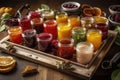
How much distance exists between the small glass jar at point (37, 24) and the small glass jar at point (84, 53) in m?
0.34

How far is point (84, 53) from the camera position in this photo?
54.1 inches

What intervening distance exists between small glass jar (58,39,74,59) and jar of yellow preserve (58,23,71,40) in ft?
0.41

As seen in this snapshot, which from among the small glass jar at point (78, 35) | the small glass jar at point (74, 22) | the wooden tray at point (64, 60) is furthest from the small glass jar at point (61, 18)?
the wooden tray at point (64, 60)

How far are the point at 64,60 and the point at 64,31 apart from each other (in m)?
0.22

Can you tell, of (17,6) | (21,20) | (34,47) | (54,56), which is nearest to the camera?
(54,56)

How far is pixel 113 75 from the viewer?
1.32m

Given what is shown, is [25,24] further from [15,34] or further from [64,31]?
[64,31]

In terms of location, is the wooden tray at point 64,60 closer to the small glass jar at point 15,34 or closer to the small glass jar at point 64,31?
the small glass jar at point 15,34

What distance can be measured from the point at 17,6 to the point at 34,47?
2.48ft

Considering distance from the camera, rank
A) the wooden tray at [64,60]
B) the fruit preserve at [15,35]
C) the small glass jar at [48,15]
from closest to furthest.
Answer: the wooden tray at [64,60] < the fruit preserve at [15,35] < the small glass jar at [48,15]

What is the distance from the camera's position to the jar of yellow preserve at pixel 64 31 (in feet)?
5.15

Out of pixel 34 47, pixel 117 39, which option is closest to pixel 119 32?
pixel 117 39

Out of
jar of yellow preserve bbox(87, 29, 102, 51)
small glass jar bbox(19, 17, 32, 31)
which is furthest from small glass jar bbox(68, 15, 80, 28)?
small glass jar bbox(19, 17, 32, 31)

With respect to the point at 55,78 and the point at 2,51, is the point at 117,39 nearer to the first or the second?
the point at 55,78
